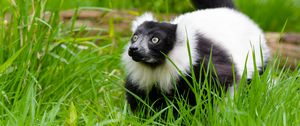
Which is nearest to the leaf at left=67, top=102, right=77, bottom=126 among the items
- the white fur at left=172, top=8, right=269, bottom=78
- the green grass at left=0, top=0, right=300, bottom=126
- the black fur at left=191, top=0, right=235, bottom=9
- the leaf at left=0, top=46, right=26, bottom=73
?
the green grass at left=0, top=0, right=300, bottom=126

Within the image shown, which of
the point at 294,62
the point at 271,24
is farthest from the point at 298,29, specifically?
the point at 294,62

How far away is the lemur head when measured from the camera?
431cm

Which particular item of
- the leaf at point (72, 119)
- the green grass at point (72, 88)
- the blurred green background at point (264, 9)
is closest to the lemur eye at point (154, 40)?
the green grass at point (72, 88)

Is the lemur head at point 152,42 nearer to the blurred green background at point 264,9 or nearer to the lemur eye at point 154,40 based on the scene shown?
the lemur eye at point 154,40

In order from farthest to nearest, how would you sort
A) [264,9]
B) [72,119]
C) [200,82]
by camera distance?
[264,9] → [200,82] → [72,119]

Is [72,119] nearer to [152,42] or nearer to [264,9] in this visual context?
[152,42]

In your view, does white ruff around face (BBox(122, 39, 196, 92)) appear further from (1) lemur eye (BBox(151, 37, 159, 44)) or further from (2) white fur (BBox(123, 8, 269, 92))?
(1) lemur eye (BBox(151, 37, 159, 44))

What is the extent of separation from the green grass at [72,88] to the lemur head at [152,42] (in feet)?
1.13

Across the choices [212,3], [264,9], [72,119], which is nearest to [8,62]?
[72,119]

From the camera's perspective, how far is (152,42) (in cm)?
439

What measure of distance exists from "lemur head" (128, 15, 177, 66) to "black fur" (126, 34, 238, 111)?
7.4 inches

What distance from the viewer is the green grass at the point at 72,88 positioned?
3.90 metres

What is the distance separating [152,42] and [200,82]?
42 cm

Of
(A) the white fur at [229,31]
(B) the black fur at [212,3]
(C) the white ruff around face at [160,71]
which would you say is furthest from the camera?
(B) the black fur at [212,3]
